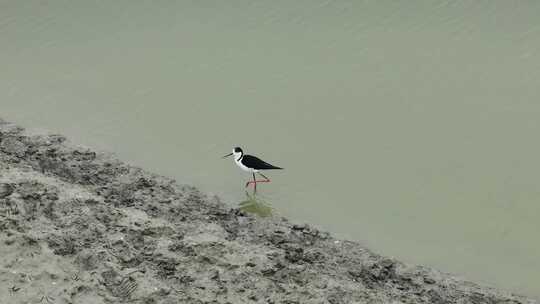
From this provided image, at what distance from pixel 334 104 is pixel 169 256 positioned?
408 centimetres

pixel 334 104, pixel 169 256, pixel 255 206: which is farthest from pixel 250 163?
pixel 334 104

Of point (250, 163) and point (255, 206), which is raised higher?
point (250, 163)

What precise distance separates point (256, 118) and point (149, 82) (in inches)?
86.8

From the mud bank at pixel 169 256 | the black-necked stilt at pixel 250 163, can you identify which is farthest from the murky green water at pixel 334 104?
the mud bank at pixel 169 256

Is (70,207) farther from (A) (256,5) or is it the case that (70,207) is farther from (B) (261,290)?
(A) (256,5)

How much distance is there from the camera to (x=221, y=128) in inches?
353

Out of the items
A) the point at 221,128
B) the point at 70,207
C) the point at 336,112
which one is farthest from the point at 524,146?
the point at 70,207

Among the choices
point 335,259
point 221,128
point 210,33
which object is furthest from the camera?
point 210,33

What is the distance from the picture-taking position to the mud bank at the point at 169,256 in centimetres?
534

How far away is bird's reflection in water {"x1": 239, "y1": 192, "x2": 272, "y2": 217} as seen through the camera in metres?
7.32

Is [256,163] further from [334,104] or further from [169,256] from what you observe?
[334,104]

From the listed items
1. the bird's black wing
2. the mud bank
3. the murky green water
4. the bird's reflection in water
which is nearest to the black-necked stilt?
the bird's black wing

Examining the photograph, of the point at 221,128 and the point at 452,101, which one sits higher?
the point at 452,101

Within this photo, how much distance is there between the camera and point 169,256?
5875mm
